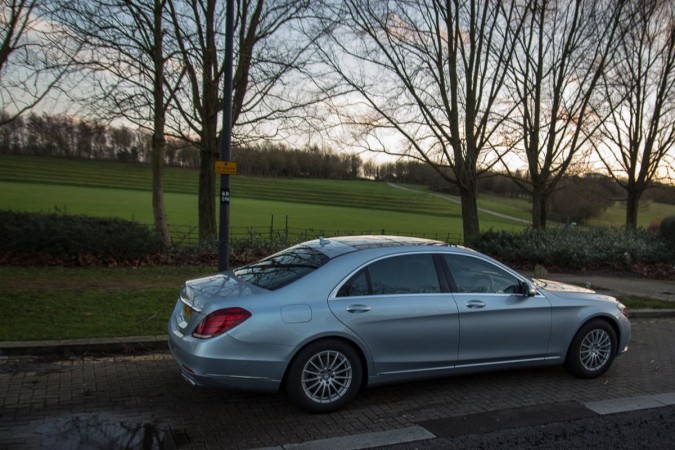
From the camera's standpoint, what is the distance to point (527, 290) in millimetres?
5281

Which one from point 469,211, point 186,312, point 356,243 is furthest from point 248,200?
point 186,312

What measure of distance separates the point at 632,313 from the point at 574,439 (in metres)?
5.93

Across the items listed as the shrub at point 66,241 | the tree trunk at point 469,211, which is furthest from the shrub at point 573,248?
the shrub at point 66,241

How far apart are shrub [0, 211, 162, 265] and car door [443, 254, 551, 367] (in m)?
9.18

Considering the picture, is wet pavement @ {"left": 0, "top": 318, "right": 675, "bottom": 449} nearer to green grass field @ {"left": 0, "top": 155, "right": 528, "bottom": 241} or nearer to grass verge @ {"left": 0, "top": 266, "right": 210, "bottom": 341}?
grass verge @ {"left": 0, "top": 266, "right": 210, "bottom": 341}

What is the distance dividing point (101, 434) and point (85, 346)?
2.11 metres

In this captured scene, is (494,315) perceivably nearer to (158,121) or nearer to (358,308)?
(358,308)

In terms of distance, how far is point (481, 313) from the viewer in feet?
16.4

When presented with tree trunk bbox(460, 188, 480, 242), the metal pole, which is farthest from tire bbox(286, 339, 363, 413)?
tree trunk bbox(460, 188, 480, 242)

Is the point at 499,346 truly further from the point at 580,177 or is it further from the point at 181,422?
the point at 580,177

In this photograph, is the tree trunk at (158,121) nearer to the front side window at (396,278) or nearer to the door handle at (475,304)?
the front side window at (396,278)

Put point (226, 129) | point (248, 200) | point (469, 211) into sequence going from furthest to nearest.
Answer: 1. point (248, 200)
2. point (469, 211)
3. point (226, 129)

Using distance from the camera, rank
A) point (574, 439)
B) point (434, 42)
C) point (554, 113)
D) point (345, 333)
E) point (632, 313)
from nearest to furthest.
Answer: point (574, 439)
point (345, 333)
point (632, 313)
point (434, 42)
point (554, 113)

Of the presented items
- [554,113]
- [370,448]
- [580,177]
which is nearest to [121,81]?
[370,448]
